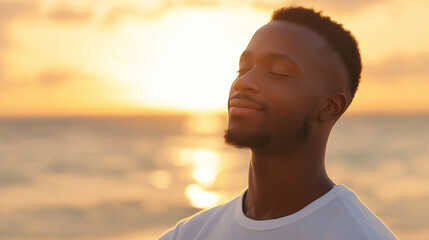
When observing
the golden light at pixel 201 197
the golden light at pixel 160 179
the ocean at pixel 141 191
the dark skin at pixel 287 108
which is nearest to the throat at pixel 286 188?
the dark skin at pixel 287 108

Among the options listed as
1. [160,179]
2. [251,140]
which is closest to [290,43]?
[251,140]

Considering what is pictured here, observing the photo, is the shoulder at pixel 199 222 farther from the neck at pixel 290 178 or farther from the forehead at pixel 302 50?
the forehead at pixel 302 50

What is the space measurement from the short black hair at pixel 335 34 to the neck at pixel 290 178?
0.37 metres

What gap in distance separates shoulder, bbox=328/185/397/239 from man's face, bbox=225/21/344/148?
0.29 metres

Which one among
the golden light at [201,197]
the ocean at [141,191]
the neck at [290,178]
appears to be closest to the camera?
the neck at [290,178]

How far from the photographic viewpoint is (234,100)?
105 inches

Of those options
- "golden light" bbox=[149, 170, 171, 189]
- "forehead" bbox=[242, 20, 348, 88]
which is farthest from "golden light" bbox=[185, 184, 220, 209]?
"forehead" bbox=[242, 20, 348, 88]

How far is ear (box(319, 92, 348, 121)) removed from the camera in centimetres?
269

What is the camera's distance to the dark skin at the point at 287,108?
8.55ft

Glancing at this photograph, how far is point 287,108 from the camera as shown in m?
2.60

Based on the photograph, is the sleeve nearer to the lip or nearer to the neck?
the neck

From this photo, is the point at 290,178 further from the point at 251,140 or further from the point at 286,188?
the point at 251,140

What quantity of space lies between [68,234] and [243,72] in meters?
16.8

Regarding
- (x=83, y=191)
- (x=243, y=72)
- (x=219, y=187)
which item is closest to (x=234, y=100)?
(x=243, y=72)
